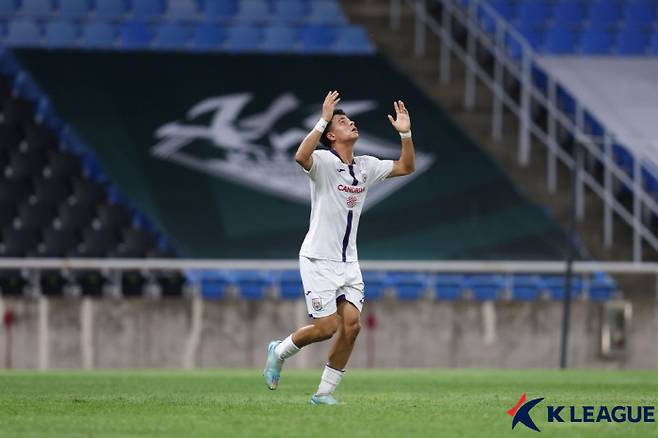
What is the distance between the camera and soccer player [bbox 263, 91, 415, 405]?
415 inches

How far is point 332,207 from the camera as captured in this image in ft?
34.9

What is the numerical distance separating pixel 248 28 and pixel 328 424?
18311 mm

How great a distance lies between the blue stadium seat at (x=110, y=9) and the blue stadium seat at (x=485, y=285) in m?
7.57

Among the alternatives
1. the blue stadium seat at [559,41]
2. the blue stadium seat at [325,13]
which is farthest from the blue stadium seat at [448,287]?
the blue stadium seat at [559,41]

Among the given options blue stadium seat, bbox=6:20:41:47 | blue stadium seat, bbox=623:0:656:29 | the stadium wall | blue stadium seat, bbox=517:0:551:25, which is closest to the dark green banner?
blue stadium seat, bbox=6:20:41:47

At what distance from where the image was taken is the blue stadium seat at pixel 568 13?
28.6 metres

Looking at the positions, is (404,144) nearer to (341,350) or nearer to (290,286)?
(341,350)

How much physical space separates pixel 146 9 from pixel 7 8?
2.21m

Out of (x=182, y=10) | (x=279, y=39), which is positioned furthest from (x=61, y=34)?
(x=279, y=39)

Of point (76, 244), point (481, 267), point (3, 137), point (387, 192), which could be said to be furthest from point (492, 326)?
point (3, 137)

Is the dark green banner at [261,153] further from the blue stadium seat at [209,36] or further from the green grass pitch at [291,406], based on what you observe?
the green grass pitch at [291,406]

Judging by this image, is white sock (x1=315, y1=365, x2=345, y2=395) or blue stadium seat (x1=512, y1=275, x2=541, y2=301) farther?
blue stadium seat (x1=512, y1=275, x2=541, y2=301)

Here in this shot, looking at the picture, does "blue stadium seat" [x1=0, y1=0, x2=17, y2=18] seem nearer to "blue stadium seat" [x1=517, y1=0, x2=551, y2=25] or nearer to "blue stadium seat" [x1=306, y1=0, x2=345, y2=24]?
"blue stadium seat" [x1=306, y1=0, x2=345, y2=24]

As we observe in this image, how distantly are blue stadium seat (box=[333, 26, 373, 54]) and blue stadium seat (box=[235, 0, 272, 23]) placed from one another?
48.1 inches
